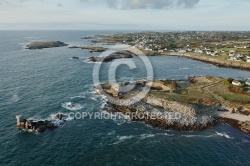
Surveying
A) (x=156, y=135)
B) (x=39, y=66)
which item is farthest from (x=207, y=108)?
(x=39, y=66)

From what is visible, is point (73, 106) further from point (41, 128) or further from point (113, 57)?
point (113, 57)

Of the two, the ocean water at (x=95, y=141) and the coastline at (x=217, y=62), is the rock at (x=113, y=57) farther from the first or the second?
the ocean water at (x=95, y=141)

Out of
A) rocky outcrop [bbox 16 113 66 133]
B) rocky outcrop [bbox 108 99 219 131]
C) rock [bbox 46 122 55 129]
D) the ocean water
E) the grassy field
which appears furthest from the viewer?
the grassy field

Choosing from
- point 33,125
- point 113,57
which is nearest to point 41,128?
point 33,125

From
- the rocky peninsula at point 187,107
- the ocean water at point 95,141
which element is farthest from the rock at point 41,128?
the rocky peninsula at point 187,107

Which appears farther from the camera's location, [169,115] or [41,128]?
[169,115]

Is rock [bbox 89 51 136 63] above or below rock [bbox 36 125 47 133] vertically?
above

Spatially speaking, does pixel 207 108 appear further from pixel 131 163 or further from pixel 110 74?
pixel 110 74

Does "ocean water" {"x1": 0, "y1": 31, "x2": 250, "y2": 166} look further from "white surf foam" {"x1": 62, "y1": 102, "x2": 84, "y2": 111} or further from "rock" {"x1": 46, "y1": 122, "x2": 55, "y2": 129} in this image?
"rock" {"x1": 46, "y1": 122, "x2": 55, "y2": 129}

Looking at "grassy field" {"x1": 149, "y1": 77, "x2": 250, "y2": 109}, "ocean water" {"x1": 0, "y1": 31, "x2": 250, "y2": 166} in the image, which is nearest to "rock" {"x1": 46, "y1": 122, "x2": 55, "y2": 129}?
"ocean water" {"x1": 0, "y1": 31, "x2": 250, "y2": 166}
